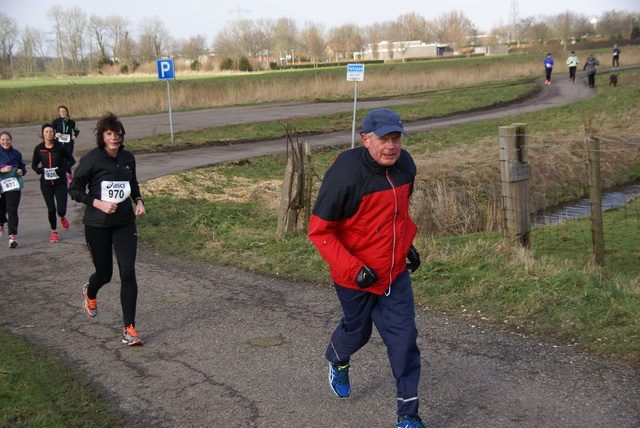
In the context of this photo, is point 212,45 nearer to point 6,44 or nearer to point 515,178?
point 6,44

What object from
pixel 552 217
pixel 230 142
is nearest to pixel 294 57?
pixel 230 142

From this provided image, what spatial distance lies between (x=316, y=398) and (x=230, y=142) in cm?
2005

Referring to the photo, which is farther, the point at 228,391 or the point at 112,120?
the point at 112,120

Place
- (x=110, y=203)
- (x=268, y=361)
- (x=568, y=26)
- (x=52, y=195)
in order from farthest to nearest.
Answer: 1. (x=568, y=26)
2. (x=52, y=195)
3. (x=110, y=203)
4. (x=268, y=361)

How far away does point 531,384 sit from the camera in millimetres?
4820

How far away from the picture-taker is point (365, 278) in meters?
4.02

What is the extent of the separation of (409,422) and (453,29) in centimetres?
16235

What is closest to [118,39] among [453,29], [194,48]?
[194,48]

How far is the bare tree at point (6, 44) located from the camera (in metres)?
78.1

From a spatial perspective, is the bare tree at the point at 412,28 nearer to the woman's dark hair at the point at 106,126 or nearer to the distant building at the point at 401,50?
the distant building at the point at 401,50

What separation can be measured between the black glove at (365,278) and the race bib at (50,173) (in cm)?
794

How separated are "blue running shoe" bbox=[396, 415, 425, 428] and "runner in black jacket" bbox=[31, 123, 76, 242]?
8026mm

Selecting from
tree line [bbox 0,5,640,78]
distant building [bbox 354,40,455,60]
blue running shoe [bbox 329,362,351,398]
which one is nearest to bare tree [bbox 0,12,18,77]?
tree line [bbox 0,5,640,78]

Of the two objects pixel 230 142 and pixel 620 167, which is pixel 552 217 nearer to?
pixel 620 167
